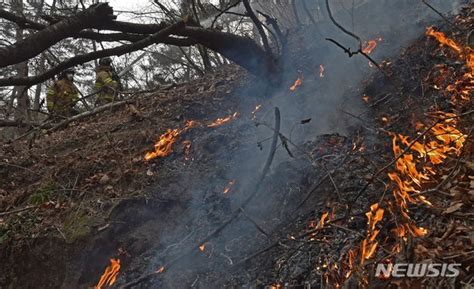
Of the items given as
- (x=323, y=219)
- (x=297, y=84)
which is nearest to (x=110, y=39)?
(x=297, y=84)

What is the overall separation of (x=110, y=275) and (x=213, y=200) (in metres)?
1.55

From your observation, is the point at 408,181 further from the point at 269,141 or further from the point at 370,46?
the point at 370,46

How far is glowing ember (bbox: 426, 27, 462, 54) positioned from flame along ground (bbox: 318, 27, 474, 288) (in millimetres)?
898

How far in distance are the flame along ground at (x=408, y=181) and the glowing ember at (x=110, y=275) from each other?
→ 2583mm

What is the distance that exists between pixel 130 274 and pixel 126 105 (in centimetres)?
451

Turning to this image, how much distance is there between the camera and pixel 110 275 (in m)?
4.30

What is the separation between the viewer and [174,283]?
12.4 feet

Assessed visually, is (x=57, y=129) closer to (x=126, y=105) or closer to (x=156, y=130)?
(x=126, y=105)

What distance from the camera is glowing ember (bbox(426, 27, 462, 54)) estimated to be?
16.0ft

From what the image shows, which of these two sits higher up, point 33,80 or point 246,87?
point 33,80

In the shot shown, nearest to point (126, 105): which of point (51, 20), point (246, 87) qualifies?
point (246, 87)

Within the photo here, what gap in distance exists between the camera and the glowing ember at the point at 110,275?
422 centimetres

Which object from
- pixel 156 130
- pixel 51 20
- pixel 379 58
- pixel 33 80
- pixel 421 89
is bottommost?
pixel 421 89

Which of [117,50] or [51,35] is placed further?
[117,50]
